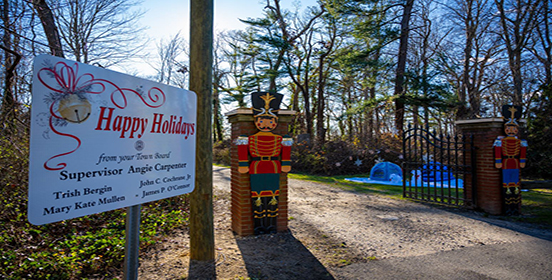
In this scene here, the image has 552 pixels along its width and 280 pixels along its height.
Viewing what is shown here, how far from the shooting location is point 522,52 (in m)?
16.3

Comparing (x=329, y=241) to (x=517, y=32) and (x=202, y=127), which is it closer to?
(x=202, y=127)

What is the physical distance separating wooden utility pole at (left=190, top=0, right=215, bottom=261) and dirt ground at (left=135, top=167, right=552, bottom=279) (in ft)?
0.95

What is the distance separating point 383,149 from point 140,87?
13810mm

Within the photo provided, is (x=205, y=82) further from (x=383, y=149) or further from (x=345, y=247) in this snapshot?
(x=383, y=149)

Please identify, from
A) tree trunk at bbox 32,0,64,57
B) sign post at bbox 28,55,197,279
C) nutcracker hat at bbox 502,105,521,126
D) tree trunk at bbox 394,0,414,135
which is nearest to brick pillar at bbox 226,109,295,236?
sign post at bbox 28,55,197,279

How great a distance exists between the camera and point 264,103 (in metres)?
4.70

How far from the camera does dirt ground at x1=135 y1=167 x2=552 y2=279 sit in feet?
11.5

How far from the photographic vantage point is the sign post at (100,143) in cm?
174

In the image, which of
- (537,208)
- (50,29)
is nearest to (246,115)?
(50,29)

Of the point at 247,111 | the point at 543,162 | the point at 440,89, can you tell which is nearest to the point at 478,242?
the point at 247,111

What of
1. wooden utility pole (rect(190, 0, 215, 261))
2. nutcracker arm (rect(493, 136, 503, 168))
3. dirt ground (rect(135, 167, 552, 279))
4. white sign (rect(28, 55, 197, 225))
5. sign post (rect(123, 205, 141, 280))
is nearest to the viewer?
white sign (rect(28, 55, 197, 225))

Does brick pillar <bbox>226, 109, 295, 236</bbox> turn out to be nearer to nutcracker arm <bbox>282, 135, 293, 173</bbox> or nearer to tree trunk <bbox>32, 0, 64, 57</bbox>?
nutcracker arm <bbox>282, 135, 293, 173</bbox>

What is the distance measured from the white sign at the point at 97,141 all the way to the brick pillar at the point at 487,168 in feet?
21.3

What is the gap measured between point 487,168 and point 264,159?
197 inches
